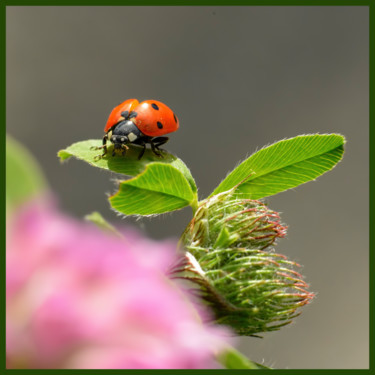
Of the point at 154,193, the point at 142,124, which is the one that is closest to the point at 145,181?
the point at 154,193

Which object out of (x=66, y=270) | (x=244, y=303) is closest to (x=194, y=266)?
(x=244, y=303)

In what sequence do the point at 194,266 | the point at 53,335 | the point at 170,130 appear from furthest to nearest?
1. the point at 170,130
2. the point at 194,266
3. the point at 53,335

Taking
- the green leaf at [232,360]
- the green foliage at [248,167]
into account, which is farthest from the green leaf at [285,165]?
the green leaf at [232,360]

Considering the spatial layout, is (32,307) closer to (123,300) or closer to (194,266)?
(123,300)

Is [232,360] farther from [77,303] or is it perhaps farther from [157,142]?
[157,142]

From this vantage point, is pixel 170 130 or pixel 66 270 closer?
pixel 66 270

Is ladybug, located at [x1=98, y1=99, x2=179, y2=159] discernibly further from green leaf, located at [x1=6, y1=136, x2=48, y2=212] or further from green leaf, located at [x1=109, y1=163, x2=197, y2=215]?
green leaf, located at [x1=6, y1=136, x2=48, y2=212]
